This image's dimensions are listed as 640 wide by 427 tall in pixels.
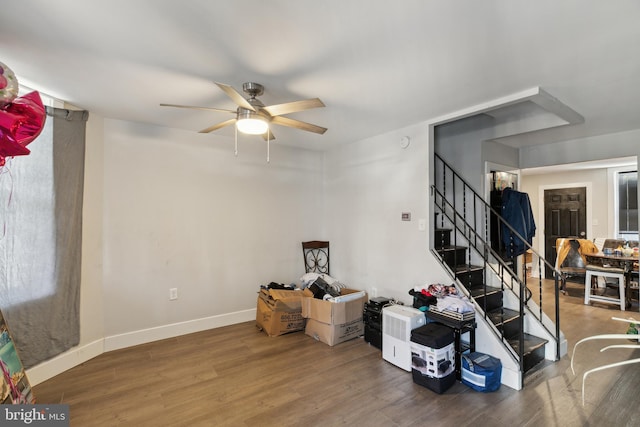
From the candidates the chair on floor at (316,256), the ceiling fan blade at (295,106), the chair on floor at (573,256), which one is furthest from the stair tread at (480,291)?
the chair on floor at (573,256)

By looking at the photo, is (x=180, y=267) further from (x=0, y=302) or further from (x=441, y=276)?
(x=441, y=276)

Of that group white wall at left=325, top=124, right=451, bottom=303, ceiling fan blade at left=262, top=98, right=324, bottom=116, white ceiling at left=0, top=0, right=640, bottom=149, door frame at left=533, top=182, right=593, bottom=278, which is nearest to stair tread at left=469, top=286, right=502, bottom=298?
white wall at left=325, top=124, right=451, bottom=303

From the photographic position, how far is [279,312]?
12.0 feet

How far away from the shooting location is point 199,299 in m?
3.87

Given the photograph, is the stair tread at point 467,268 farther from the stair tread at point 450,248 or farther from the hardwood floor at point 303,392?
the hardwood floor at point 303,392

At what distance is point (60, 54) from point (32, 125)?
62cm

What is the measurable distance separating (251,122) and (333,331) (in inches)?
92.6

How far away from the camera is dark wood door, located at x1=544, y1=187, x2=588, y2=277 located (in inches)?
257

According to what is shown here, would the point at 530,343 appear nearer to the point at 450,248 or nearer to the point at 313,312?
the point at 450,248

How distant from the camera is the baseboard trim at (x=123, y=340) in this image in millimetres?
2701

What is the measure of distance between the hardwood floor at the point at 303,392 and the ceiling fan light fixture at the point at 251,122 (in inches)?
85.7

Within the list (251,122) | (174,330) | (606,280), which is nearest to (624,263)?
(606,280)

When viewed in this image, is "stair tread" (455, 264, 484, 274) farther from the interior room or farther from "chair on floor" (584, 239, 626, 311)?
"chair on floor" (584, 239, 626, 311)

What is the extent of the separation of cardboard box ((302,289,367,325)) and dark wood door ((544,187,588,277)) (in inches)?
222
